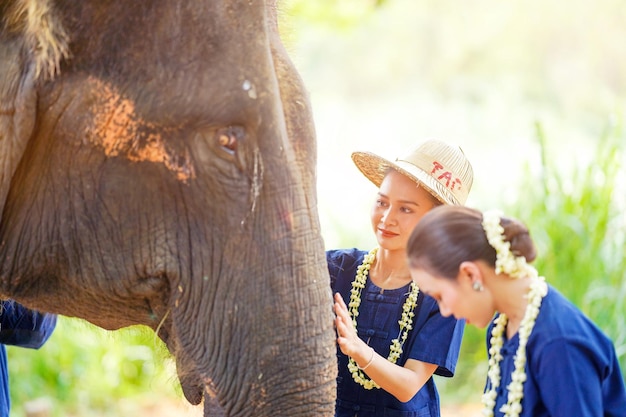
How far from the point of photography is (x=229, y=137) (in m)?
2.45

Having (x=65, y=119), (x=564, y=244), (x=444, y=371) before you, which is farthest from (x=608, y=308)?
(x=65, y=119)

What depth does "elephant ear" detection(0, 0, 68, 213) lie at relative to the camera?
7.64 feet

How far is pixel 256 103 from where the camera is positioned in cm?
244

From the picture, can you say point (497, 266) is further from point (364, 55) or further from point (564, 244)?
point (364, 55)

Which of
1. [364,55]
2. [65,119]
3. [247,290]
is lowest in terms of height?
[247,290]

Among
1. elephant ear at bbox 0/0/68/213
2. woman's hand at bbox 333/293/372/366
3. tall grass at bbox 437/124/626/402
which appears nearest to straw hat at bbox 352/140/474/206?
woman's hand at bbox 333/293/372/366

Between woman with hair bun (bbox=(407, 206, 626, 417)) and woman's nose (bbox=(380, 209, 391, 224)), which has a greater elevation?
woman's nose (bbox=(380, 209, 391, 224))

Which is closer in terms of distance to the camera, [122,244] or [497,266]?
[497,266]

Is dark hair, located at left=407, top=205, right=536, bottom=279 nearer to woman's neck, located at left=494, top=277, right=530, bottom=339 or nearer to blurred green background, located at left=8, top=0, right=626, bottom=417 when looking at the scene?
woman's neck, located at left=494, top=277, right=530, bottom=339

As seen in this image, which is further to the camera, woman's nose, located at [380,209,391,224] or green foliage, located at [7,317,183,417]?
green foliage, located at [7,317,183,417]

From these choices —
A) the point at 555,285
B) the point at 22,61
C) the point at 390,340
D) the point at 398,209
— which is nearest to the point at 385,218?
the point at 398,209

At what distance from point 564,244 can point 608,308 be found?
639 mm

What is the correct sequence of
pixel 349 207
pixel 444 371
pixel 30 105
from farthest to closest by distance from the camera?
pixel 349 207
pixel 444 371
pixel 30 105

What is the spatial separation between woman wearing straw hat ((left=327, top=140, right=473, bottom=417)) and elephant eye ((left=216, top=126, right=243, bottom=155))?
0.77 m
